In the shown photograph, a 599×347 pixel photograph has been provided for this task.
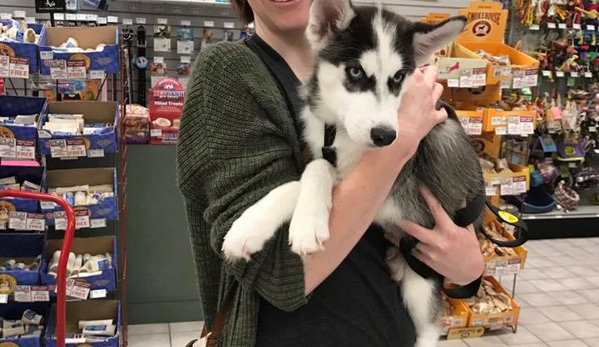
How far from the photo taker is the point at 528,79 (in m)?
3.62

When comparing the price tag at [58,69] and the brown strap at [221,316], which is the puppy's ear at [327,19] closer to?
the brown strap at [221,316]

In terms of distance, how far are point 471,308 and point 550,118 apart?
8.34 feet

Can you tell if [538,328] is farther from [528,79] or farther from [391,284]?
[391,284]

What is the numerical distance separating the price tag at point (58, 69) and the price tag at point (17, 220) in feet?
2.38

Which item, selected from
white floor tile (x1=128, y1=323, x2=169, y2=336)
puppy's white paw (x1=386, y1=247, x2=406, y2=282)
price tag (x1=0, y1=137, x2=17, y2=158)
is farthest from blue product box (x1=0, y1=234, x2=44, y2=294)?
puppy's white paw (x1=386, y1=247, x2=406, y2=282)

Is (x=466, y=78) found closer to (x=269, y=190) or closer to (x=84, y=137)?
(x=84, y=137)

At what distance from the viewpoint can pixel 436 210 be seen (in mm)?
1342

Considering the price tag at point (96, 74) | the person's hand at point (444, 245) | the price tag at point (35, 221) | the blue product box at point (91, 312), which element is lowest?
the blue product box at point (91, 312)

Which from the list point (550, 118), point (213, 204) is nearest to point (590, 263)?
point (550, 118)

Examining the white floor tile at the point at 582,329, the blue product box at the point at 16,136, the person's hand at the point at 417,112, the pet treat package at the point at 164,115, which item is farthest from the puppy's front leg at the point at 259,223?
the white floor tile at the point at 582,329

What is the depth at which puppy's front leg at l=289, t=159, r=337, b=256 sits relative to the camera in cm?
104

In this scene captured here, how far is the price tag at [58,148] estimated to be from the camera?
9.04ft

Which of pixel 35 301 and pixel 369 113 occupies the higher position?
pixel 369 113

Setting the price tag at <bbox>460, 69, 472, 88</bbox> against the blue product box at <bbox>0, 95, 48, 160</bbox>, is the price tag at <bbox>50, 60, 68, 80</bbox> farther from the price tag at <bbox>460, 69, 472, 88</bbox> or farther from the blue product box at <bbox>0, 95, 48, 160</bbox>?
the price tag at <bbox>460, 69, 472, 88</bbox>
